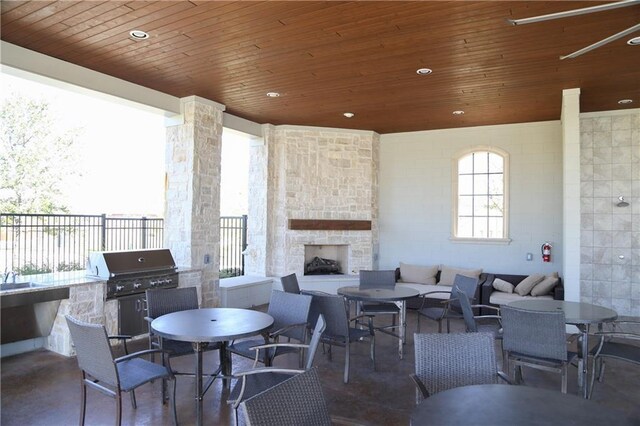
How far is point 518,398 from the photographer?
1.93m

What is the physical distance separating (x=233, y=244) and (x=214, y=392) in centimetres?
491

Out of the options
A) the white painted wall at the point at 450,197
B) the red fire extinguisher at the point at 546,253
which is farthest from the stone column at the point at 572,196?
the white painted wall at the point at 450,197

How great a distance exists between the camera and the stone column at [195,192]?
5922mm

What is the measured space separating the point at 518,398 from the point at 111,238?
6912 mm

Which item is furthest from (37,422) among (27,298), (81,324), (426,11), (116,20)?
(426,11)

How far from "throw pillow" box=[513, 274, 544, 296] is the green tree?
36.3 ft

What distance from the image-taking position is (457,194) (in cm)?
798

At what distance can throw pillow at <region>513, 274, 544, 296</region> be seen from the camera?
6465 millimetres

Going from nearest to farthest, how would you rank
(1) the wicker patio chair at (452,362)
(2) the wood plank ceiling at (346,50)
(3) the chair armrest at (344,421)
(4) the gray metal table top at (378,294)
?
(1) the wicker patio chair at (452,362) < (3) the chair armrest at (344,421) < (2) the wood plank ceiling at (346,50) < (4) the gray metal table top at (378,294)

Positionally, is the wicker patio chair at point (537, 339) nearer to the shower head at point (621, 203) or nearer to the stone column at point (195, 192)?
the shower head at point (621, 203)

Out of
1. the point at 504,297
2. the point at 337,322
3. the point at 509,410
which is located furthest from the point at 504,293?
the point at 509,410

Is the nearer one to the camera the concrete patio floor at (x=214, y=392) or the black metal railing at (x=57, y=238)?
the concrete patio floor at (x=214, y=392)

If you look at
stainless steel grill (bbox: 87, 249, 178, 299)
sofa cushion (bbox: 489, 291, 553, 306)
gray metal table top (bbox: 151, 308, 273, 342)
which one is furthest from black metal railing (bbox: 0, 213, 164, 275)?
sofa cushion (bbox: 489, 291, 553, 306)

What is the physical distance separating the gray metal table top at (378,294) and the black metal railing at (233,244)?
3.73 meters
